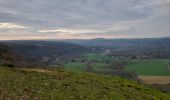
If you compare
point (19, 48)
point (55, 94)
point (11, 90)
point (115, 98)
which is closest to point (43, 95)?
point (55, 94)

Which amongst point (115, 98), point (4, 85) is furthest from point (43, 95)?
point (115, 98)

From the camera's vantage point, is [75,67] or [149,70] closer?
[75,67]

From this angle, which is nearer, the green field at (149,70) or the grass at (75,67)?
the grass at (75,67)

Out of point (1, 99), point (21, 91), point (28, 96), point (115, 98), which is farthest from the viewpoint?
point (115, 98)

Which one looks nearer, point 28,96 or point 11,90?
point 28,96

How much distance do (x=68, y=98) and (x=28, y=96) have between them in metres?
3.15

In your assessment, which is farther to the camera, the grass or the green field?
the green field

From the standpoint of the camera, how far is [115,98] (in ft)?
82.3

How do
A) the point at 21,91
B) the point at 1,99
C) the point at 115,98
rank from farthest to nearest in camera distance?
the point at 115,98 < the point at 21,91 < the point at 1,99

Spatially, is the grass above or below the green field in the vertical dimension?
above

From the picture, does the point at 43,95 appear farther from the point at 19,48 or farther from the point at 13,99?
the point at 19,48

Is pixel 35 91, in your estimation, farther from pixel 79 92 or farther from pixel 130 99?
pixel 130 99

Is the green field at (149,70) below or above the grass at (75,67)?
below

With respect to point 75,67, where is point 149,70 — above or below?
below
